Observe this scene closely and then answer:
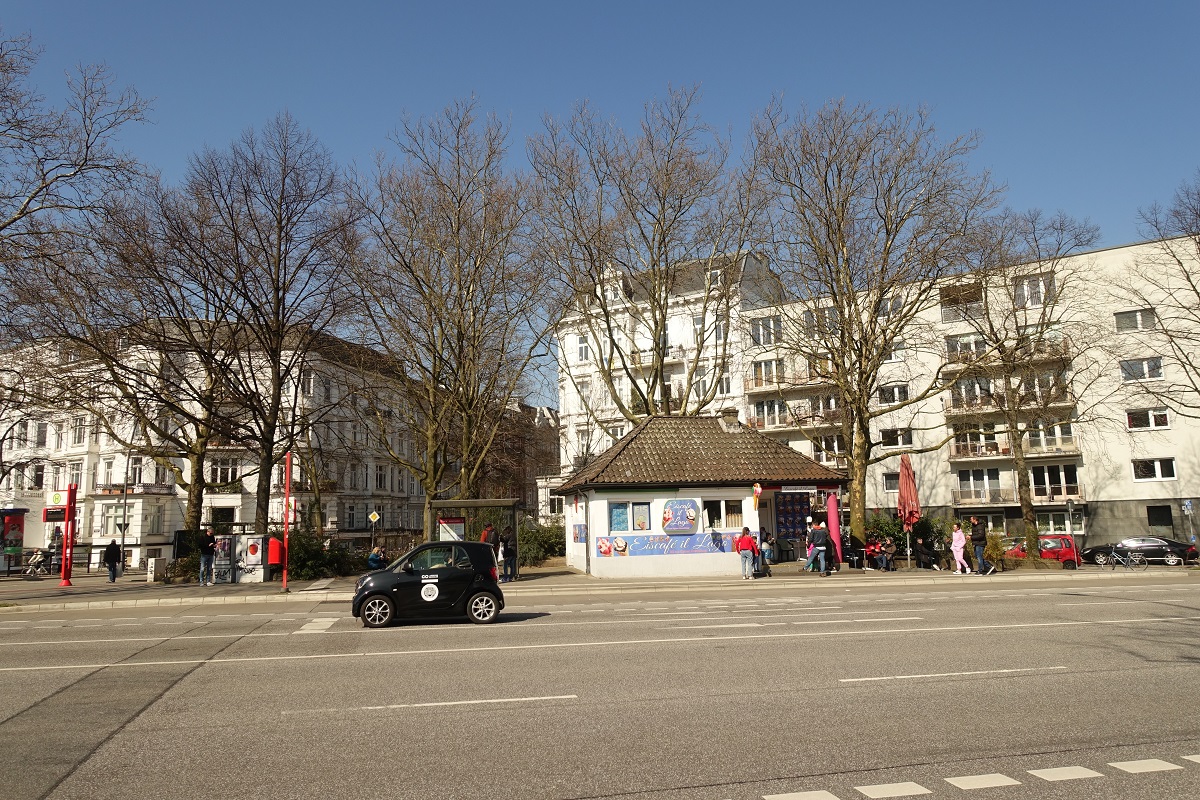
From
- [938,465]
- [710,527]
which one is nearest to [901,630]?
[710,527]

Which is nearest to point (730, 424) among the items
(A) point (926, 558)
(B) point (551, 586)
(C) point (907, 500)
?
(C) point (907, 500)

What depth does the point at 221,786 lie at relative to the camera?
564 cm

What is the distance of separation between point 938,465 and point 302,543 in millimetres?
44003

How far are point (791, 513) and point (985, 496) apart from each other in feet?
96.2

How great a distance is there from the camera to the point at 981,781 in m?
5.70

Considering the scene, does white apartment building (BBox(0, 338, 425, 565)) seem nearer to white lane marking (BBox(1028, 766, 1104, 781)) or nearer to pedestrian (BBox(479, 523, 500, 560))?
pedestrian (BBox(479, 523, 500, 560))

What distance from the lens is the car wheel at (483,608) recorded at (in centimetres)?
1547

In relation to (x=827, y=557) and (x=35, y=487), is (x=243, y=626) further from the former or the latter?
(x=35, y=487)

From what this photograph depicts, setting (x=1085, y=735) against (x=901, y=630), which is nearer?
(x=1085, y=735)

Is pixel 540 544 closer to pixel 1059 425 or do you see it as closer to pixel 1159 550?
pixel 1159 550

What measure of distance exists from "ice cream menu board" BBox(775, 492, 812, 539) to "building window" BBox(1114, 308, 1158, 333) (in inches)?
1230

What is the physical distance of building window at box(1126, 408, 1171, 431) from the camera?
50.8m

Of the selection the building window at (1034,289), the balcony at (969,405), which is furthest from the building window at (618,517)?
the balcony at (969,405)

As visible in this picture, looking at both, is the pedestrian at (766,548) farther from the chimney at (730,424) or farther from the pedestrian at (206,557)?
the pedestrian at (206,557)
